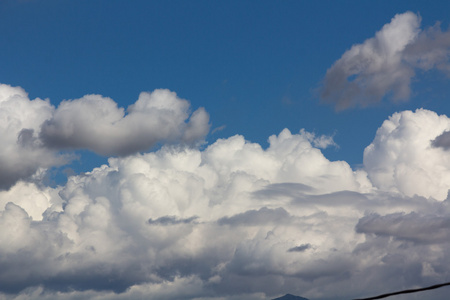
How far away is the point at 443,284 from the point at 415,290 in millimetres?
906

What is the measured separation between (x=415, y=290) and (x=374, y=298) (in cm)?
183

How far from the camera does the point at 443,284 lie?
19688 mm

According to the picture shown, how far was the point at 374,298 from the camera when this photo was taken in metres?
19.1

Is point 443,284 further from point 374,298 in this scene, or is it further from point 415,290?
point 374,298

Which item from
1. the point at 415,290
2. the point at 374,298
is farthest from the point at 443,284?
the point at 374,298

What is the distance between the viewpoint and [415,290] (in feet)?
65.7

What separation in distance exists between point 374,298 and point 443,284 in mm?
2470
